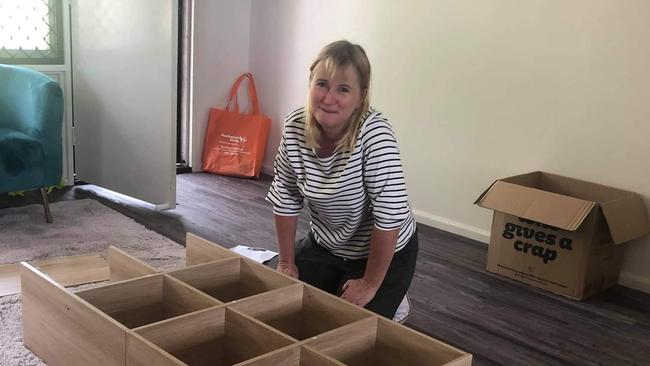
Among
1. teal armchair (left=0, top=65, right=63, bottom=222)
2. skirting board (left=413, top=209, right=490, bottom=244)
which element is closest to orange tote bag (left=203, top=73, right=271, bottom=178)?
skirting board (left=413, top=209, right=490, bottom=244)

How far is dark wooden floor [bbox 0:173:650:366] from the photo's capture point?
2.40m

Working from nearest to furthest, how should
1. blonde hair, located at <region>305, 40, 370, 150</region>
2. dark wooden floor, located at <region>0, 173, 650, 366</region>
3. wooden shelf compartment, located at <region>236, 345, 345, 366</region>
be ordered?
wooden shelf compartment, located at <region>236, 345, 345, 366</region>, blonde hair, located at <region>305, 40, 370, 150</region>, dark wooden floor, located at <region>0, 173, 650, 366</region>

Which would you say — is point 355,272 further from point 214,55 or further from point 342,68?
point 214,55

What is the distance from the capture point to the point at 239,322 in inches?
60.0

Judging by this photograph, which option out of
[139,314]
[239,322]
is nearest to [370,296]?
[239,322]

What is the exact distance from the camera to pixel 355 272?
77.5 inches

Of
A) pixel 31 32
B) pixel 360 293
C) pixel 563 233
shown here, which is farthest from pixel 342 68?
pixel 31 32

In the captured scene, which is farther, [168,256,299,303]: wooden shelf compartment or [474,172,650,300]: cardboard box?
[474,172,650,300]: cardboard box

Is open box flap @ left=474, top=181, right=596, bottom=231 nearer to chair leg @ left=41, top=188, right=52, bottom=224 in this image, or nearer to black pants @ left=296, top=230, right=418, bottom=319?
black pants @ left=296, top=230, right=418, bottom=319

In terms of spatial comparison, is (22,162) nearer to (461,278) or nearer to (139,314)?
(139,314)

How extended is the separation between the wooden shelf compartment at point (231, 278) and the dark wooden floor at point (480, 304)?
0.86 meters

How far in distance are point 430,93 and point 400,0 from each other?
20.7 inches

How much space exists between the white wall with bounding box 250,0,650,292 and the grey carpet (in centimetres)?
148

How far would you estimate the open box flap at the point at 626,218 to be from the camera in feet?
8.99
